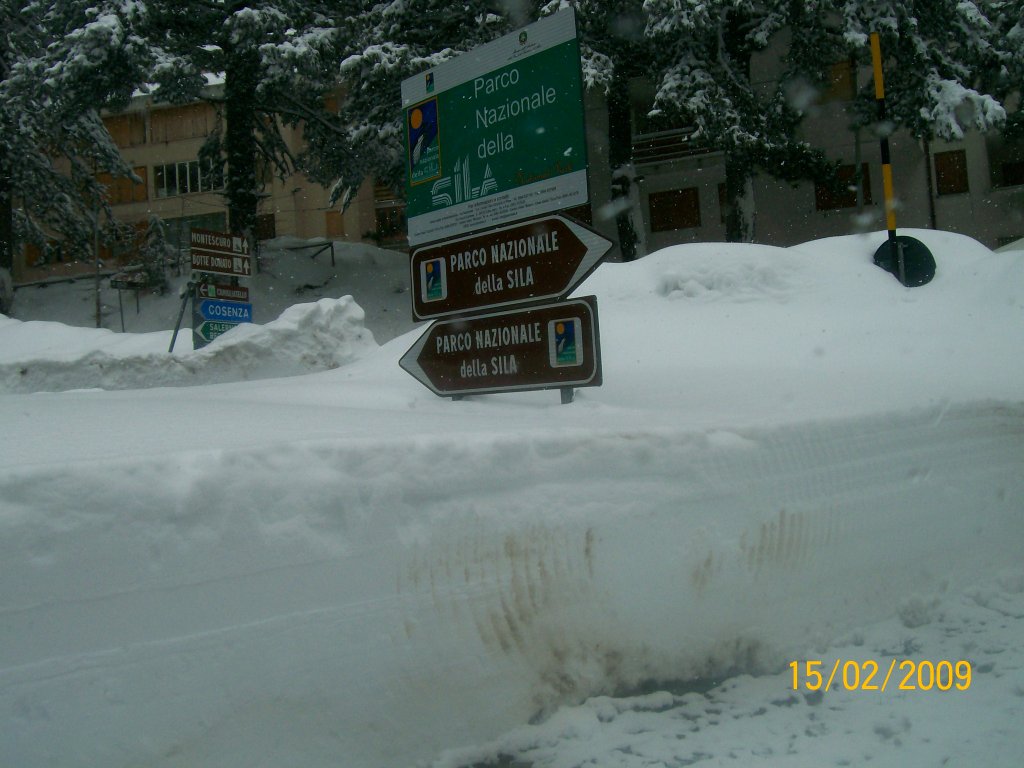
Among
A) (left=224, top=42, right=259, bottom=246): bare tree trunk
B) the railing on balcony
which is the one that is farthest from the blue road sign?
the railing on balcony

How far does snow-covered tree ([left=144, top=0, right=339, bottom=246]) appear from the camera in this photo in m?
16.5

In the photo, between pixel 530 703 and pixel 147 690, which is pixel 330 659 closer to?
pixel 147 690

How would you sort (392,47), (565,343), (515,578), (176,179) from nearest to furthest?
(515,578) → (565,343) → (392,47) → (176,179)

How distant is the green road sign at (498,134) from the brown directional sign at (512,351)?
0.60 metres

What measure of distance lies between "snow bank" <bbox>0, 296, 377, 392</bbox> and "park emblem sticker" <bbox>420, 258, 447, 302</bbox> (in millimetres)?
4305

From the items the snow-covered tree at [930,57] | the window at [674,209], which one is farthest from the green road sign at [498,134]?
the window at [674,209]

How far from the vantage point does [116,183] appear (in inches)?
1580

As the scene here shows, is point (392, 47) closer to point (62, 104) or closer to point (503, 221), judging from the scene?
point (62, 104)

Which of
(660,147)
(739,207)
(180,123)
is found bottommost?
(739,207)

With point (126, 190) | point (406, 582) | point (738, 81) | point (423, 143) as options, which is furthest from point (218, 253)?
point (126, 190)

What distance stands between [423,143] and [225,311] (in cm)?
608

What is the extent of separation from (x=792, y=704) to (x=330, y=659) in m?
1.72

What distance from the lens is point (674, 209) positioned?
88.4ft
